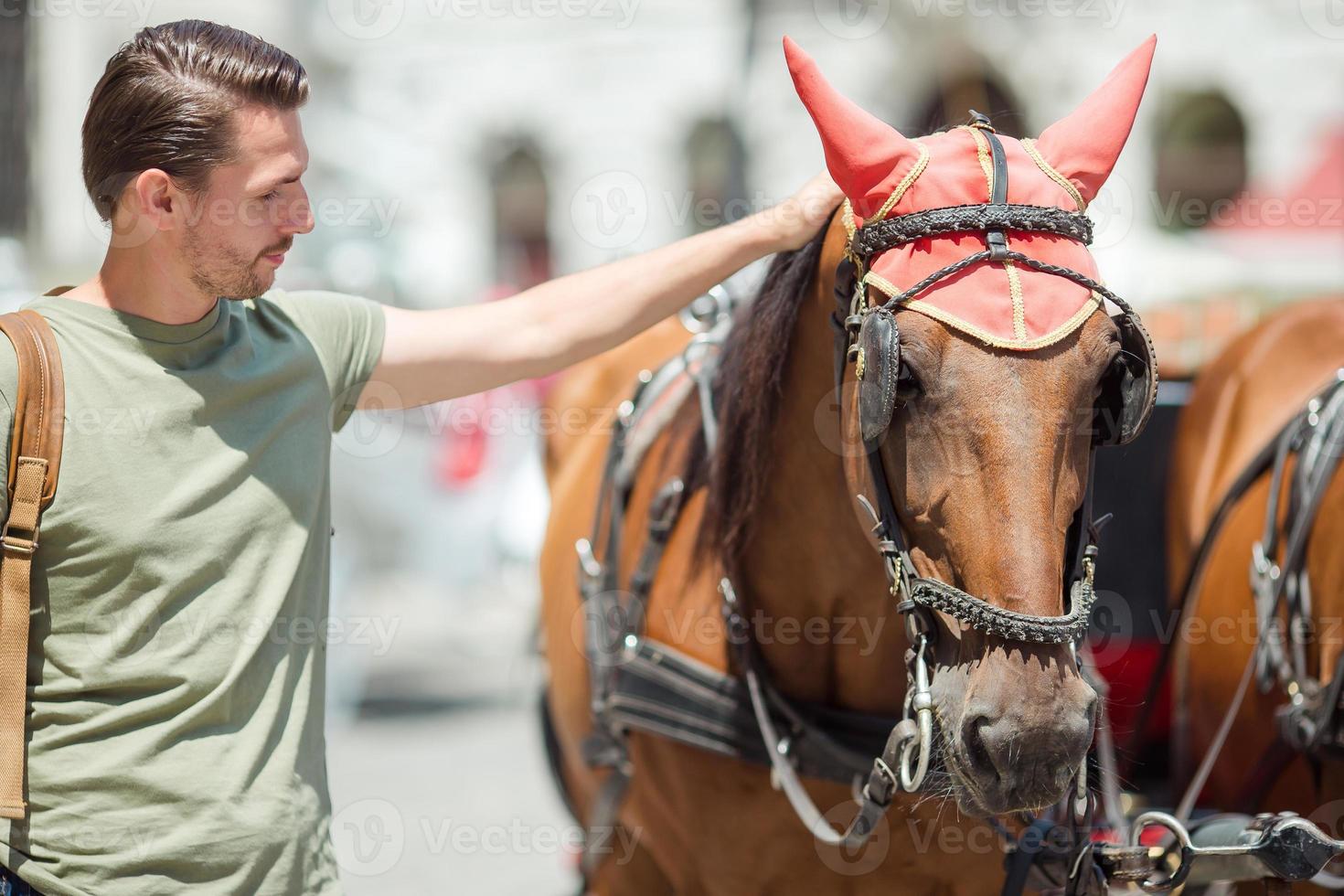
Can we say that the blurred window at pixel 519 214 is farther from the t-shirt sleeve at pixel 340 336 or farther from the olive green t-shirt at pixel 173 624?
the olive green t-shirt at pixel 173 624

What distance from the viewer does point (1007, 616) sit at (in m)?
1.65

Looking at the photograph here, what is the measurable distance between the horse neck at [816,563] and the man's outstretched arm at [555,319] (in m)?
0.18

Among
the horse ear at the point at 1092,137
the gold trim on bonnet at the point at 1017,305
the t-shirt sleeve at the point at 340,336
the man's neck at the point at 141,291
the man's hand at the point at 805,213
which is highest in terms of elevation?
the horse ear at the point at 1092,137

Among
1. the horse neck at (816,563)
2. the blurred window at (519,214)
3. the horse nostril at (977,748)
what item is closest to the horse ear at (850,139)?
the horse neck at (816,563)

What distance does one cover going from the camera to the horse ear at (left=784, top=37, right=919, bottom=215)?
1866mm

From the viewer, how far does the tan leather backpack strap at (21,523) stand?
1707mm

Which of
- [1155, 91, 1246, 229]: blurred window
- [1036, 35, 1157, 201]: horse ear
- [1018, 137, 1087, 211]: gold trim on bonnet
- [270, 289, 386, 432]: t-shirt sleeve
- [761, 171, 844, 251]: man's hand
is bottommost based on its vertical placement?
[270, 289, 386, 432]: t-shirt sleeve

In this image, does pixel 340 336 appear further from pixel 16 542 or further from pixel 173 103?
pixel 16 542

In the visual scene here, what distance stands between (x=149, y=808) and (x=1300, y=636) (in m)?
2.22

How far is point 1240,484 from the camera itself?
11.0 ft

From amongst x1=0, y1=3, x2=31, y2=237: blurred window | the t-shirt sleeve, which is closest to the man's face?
the t-shirt sleeve

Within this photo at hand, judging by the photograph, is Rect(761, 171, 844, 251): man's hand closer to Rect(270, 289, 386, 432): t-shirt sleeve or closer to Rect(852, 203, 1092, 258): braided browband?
Rect(852, 203, 1092, 258): braided browband

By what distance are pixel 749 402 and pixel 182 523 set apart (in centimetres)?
91

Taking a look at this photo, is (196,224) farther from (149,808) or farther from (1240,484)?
(1240,484)
